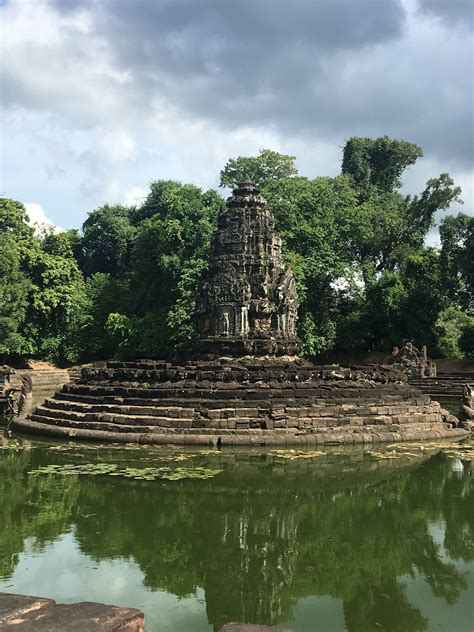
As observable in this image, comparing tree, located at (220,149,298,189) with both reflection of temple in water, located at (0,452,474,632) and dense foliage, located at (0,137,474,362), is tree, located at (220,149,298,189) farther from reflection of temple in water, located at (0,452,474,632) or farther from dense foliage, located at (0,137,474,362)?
reflection of temple in water, located at (0,452,474,632)

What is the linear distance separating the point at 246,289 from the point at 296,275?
10896 mm

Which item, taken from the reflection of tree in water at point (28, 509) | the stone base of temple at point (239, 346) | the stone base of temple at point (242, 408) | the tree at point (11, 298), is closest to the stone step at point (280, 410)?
the stone base of temple at point (242, 408)

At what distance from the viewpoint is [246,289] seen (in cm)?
2211

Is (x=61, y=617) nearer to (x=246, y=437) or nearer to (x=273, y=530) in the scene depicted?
(x=273, y=530)

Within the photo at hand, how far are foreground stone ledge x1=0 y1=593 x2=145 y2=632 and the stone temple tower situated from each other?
56.3ft

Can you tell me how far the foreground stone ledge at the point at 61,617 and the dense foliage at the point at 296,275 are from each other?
90.8ft

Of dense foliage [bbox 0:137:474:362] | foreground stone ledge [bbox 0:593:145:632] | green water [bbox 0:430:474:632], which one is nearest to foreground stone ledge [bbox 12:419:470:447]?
green water [bbox 0:430:474:632]

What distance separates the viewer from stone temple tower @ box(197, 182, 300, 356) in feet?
71.0

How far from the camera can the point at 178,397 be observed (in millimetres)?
16156

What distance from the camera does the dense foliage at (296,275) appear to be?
113ft

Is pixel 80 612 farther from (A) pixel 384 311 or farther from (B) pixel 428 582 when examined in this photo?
(A) pixel 384 311

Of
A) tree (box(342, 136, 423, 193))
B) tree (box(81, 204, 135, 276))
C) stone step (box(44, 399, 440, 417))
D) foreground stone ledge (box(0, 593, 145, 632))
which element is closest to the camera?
foreground stone ledge (box(0, 593, 145, 632))

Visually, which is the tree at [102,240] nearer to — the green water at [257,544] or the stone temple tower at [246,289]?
the stone temple tower at [246,289]

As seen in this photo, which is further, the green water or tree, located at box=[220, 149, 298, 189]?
tree, located at box=[220, 149, 298, 189]
